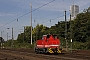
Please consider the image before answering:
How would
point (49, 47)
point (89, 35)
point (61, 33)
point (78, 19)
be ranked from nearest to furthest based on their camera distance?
point (49, 47) < point (89, 35) < point (78, 19) < point (61, 33)

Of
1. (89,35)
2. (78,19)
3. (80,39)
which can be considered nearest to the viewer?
(89,35)

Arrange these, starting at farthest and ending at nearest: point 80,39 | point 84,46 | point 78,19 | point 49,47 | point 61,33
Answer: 1. point 61,33
2. point 78,19
3. point 80,39
4. point 84,46
5. point 49,47

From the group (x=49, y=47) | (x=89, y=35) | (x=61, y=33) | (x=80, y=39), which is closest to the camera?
(x=49, y=47)

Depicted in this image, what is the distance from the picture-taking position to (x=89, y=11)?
96.9m

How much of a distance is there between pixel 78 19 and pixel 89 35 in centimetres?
1362

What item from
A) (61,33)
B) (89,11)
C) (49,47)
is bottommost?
(49,47)

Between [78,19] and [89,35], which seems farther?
[78,19]

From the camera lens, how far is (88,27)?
83.9 metres

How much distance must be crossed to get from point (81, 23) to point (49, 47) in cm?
5487

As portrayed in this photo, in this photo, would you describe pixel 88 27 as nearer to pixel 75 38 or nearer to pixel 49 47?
pixel 75 38

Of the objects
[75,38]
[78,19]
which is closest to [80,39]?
[75,38]

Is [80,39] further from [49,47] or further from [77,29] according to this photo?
[49,47]

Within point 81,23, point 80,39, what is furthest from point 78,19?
point 80,39

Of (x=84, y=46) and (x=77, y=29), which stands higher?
(x=77, y=29)
